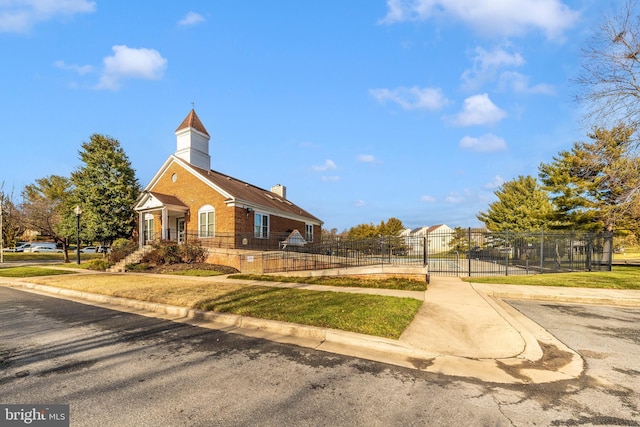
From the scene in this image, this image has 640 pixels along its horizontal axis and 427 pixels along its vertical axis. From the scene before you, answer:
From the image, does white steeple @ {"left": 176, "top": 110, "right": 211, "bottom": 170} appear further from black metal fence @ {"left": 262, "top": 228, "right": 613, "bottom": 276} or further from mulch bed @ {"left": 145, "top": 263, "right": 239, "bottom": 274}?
→ black metal fence @ {"left": 262, "top": 228, "right": 613, "bottom": 276}

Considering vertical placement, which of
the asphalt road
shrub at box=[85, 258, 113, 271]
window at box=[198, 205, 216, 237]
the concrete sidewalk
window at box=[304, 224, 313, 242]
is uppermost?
window at box=[198, 205, 216, 237]

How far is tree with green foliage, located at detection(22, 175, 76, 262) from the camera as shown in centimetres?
2942

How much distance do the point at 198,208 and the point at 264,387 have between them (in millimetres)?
20344

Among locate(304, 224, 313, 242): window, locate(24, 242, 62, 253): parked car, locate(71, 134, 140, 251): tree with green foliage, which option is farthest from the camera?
locate(24, 242, 62, 253): parked car

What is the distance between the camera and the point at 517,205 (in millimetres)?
36750

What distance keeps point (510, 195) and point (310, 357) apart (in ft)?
133

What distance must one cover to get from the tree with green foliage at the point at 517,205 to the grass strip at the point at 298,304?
2983 cm

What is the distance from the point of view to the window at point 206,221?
71.2ft

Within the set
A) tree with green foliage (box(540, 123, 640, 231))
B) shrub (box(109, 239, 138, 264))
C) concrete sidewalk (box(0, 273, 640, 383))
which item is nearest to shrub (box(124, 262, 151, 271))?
shrub (box(109, 239, 138, 264))

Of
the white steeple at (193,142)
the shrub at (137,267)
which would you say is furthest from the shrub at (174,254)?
the white steeple at (193,142)

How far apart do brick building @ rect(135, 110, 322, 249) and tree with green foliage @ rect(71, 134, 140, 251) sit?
438cm

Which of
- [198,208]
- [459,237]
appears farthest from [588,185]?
[198,208]

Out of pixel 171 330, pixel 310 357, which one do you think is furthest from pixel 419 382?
pixel 171 330

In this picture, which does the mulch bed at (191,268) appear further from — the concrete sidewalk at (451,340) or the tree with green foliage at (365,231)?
the tree with green foliage at (365,231)
